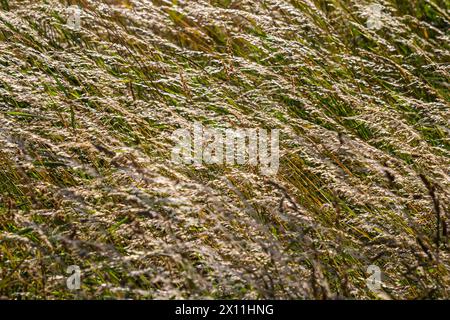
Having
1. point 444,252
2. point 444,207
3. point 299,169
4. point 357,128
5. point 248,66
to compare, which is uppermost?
point 248,66

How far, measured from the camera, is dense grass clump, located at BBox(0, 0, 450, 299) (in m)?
2.28

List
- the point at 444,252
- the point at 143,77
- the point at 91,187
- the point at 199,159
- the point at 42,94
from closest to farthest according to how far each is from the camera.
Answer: the point at 444,252 → the point at 91,187 → the point at 199,159 → the point at 42,94 → the point at 143,77

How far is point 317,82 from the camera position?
11.0ft

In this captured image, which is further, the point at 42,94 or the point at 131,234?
the point at 42,94

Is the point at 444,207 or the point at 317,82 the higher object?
the point at 317,82

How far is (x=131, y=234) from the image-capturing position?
7.89 feet

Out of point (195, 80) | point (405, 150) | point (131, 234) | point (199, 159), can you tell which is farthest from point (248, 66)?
point (131, 234)

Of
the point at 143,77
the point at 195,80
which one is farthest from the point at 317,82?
the point at 143,77

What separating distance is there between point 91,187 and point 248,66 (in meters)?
0.93

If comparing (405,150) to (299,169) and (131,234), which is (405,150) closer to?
(299,169)

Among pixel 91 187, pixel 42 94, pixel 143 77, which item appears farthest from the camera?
A: pixel 143 77

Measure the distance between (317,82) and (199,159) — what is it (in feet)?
2.83

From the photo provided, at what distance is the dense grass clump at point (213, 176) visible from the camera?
7.48 feet

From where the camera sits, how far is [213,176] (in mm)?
2775
